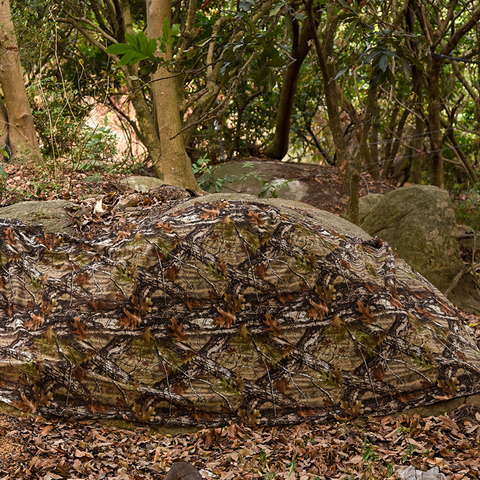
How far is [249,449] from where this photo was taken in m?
2.49

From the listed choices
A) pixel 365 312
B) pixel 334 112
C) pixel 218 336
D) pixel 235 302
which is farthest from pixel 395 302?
pixel 334 112

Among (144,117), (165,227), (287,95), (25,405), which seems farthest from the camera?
(287,95)

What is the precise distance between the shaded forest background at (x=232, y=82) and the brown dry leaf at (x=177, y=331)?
113 cm

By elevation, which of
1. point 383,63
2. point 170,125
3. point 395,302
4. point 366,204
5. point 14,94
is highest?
point 14,94

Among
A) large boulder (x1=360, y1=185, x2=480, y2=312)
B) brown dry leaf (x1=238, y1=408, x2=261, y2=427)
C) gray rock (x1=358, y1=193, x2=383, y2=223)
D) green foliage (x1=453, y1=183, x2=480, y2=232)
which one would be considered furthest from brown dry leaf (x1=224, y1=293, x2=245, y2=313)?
green foliage (x1=453, y1=183, x2=480, y2=232)

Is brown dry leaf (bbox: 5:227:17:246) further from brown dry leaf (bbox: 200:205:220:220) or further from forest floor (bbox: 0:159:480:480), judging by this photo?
brown dry leaf (bbox: 200:205:220:220)

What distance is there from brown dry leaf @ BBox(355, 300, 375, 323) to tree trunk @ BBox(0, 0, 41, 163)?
4.60 meters

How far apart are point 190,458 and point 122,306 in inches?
33.8

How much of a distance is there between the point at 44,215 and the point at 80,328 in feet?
5.21

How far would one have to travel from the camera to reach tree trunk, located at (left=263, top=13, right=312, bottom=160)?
22.0 feet

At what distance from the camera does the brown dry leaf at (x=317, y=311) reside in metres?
2.79

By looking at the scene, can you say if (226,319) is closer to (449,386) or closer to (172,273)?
(172,273)

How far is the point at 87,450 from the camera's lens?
2.45 m

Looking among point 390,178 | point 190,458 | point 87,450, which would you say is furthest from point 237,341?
point 390,178
